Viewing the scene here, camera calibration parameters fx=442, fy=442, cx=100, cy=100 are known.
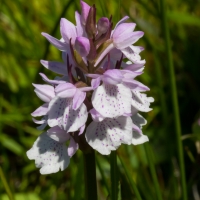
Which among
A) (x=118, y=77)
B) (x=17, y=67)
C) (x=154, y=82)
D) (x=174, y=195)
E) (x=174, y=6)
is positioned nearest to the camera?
(x=118, y=77)

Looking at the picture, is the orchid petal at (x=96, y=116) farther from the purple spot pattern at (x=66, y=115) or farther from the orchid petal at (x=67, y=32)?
the orchid petal at (x=67, y=32)

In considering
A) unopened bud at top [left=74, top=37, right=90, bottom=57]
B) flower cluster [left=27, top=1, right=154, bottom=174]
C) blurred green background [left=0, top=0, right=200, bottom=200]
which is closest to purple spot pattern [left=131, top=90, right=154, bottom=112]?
flower cluster [left=27, top=1, right=154, bottom=174]

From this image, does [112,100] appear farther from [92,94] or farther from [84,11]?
[84,11]

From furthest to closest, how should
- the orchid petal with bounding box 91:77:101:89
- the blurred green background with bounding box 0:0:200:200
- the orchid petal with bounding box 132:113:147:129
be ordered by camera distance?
the blurred green background with bounding box 0:0:200:200 < the orchid petal with bounding box 132:113:147:129 < the orchid petal with bounding box 91:77:101:89

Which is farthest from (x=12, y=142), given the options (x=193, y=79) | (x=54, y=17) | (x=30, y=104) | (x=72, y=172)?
(x=193, y=79)

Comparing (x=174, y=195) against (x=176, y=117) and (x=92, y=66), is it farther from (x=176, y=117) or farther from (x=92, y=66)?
(x=92, y=66)

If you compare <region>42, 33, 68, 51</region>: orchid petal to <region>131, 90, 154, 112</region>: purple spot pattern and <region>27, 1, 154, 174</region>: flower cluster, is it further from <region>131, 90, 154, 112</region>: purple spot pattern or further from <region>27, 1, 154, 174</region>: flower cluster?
<region>131, 90, 154, 112</region>: purple spot pattern

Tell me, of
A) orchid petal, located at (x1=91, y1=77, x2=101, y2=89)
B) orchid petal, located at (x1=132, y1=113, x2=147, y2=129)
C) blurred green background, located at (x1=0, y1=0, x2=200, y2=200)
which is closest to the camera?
orchid petal, located at (x1=91, y1=77, x2=101, y2=89)
